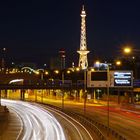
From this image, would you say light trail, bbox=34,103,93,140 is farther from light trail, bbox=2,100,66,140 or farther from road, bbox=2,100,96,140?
light trail, bbox=2,100,66,140

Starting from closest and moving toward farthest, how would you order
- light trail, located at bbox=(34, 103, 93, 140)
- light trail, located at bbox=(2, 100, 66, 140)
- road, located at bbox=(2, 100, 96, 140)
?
road, located at bbox=(2, 100, 96, 140) → light trail, located at bbox=(34, 103, 93, 140) → light trail, located at bbox=(2, 100, 66, 140)

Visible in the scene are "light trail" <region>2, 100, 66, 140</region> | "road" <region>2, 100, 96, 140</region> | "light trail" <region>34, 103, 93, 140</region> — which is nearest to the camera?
"road" <region>2, 100, 96, 140</region>

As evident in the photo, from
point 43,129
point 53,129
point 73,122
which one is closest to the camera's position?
point 53,129

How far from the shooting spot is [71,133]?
2943 inches

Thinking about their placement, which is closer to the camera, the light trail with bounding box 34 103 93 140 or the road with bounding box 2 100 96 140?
the road with bounding box 2 100 96 140

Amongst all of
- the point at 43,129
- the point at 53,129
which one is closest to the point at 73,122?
the point at 43,129

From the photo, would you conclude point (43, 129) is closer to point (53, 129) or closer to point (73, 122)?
point (53, 129)

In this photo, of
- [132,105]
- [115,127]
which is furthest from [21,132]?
[132,105]

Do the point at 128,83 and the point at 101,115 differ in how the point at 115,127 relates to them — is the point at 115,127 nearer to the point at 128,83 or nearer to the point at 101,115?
the point at 128,83

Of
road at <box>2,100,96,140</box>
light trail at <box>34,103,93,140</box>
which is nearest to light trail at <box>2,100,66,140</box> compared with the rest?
road at <box>2,100,96,140</box>

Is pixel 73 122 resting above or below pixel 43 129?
above

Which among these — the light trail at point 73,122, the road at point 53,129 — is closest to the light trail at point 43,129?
the road at point 53,129

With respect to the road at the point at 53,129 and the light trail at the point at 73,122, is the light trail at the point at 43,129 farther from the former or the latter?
the light trail at the point at 73,122

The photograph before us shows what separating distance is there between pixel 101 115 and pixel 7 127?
2596 cm
